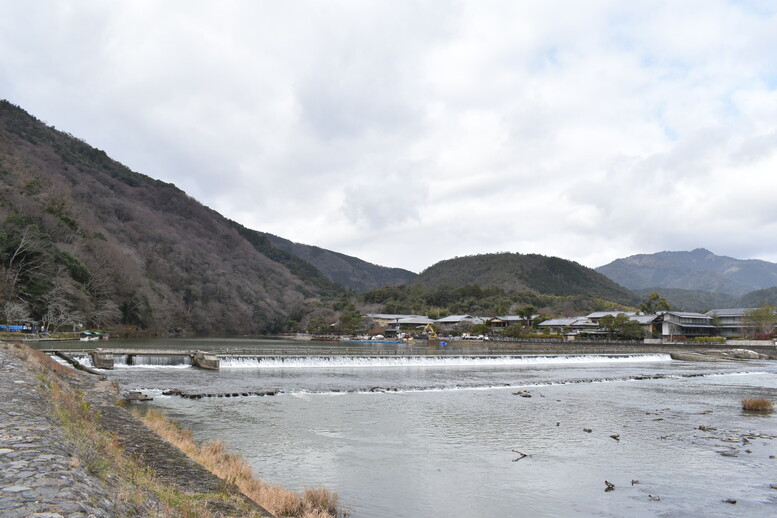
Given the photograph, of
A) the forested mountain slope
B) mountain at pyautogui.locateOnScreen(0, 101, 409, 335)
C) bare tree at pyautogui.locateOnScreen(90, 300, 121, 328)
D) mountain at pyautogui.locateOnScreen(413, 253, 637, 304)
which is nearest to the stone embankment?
mountain at pyautogui.locateOnScreen(0, 101, 409, 335)

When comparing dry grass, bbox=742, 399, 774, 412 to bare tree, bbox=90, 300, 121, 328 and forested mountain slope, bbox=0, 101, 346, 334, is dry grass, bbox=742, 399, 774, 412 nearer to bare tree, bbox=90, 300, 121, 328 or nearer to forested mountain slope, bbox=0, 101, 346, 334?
forested mountain slope, bbox=0, 101, 346, 334

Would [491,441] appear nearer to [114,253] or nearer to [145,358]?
[145,358]

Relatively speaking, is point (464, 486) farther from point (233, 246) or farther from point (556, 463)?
point (233, 246)

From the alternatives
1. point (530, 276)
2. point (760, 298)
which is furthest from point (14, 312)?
point (760, 298)

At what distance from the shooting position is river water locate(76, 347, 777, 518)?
913 centimetres

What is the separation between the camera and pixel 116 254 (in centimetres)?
6819

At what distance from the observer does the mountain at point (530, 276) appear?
152375 mm

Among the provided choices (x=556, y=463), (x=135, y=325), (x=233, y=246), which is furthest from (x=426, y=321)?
(x=556, y=463)

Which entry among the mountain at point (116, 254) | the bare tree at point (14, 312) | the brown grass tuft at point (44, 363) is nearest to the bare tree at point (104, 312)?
the mountain at point (116, 254)

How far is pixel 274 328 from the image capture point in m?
109

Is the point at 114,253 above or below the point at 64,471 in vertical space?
above

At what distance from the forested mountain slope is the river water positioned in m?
29.2

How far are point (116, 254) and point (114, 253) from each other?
314mm

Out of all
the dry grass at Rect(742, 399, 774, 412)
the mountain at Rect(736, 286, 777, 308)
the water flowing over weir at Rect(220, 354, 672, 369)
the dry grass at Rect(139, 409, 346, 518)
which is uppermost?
the mountain at Rect(736, 286, 777, 308)
